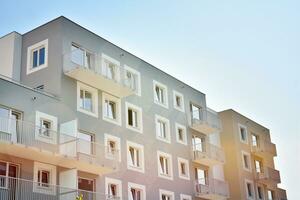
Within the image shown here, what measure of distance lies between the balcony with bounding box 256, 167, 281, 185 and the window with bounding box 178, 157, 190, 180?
13429 mm

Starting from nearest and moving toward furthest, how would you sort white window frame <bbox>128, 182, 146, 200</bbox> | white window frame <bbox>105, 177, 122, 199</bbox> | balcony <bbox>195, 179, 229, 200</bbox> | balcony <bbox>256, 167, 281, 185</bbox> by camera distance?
white window frame <bbox>105, 177, 122, 199</bbox> → white window frame <bbox>128, 182, 146, 200</bbox> → balcony <bbox>195, 179, 229, 200</bbox> → balcony <bbox>256, 167, 281, 185</bbox>

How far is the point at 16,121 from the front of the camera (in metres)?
29.7

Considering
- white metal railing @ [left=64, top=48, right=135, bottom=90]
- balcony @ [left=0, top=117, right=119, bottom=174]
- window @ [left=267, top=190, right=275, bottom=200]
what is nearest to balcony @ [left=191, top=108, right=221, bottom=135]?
white metal railing @ [left=64, top=48, right=135, bottom=90]

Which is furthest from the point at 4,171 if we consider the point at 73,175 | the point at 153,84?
the point at 153,84

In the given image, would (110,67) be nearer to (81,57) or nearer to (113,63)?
(113,63)

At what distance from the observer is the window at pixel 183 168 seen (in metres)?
43.0

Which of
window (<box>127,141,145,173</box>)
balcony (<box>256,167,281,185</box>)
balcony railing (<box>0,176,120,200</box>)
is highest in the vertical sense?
balcony (<box>256,167,281,185</box>)

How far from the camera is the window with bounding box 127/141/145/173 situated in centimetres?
3772

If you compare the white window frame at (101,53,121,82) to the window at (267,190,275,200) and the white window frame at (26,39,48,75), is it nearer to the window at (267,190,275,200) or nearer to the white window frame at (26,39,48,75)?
the white window frame at (26,39,48,75)

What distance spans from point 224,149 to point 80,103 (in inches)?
866

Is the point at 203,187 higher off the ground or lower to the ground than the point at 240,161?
lower

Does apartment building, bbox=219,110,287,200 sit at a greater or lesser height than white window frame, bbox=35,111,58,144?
greater

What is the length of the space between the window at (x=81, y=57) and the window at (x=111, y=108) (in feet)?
8.00

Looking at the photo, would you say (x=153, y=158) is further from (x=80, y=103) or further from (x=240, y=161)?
(x=240, y=161)
